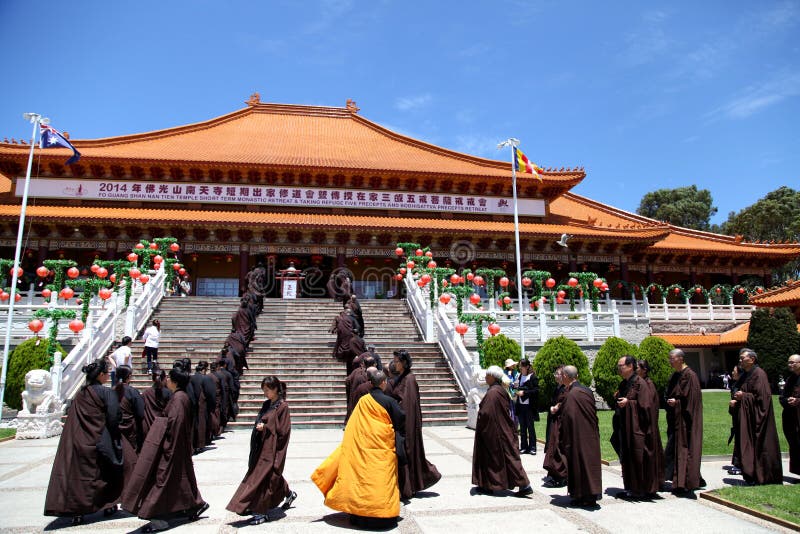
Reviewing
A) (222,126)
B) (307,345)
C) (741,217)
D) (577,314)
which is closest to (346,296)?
(307,345)

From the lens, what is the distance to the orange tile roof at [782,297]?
18.6m

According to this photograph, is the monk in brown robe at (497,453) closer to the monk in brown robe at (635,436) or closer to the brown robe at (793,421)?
the monk in brown robe at (635,436)

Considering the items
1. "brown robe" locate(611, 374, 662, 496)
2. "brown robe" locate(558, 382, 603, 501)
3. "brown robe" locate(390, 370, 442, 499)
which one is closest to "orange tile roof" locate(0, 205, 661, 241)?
"brown robe" locate(390, 370, 442, 499)

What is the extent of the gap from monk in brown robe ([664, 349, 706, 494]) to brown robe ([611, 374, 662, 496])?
36cm

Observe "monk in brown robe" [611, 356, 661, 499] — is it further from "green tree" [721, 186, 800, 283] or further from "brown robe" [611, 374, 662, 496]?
"green tree" [721, 186, 800, 283]

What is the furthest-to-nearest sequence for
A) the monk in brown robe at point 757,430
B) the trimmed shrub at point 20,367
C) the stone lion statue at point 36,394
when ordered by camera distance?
the trimmed shrub at point 20,367 → the stone lion statue at point 36,394 → the monk in brown robe at point 757,430

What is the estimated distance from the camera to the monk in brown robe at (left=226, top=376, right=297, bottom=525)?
4840 mm

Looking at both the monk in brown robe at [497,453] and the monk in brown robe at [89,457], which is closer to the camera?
the monk in brown robe at [89,457]

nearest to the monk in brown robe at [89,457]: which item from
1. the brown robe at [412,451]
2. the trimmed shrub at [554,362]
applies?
the brown robe at [412,451]

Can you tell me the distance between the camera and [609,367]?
1330cm

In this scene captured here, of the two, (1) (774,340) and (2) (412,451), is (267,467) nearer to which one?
(2) (412,451)

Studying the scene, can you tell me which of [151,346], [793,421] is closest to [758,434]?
[793,421]

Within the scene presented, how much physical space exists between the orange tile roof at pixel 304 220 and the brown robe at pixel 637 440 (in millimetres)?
15508

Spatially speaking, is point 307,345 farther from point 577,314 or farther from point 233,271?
point 233,271
